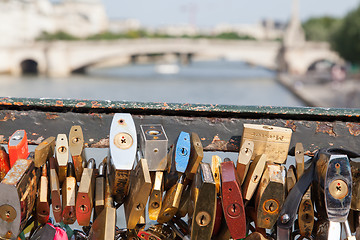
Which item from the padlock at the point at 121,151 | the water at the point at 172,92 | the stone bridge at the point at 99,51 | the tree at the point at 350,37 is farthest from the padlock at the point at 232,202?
the stone bridge at the point at 99,51

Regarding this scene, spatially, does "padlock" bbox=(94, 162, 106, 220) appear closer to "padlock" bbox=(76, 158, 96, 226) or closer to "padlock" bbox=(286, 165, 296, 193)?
"padlock" bbox=(76, 158, 96, 226)

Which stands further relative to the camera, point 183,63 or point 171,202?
point 183,63

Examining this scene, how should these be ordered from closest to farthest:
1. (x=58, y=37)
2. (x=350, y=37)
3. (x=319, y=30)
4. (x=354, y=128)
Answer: (x=354, y=128), (x=350, y=37), (x=58, y=37), (x=319, y=30)

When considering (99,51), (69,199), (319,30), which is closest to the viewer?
(69,199)

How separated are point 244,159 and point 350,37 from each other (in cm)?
2617

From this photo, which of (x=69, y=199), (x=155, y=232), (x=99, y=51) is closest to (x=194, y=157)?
(x=155, y=232)

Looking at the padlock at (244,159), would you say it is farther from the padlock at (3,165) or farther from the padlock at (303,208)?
the padlock at (3,165)

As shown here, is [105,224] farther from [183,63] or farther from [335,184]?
[183,63]

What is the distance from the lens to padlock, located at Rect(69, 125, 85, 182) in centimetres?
132

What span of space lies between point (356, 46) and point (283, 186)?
25.9 meters

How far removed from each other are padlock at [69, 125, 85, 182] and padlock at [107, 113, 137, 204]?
0.08 meters

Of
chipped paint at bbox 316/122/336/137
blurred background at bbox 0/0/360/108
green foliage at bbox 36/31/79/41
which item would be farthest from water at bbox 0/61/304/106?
chipped paint at bbox 316/122/336/137

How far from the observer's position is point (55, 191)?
1302 mm

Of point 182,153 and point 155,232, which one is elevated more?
point 182,153
